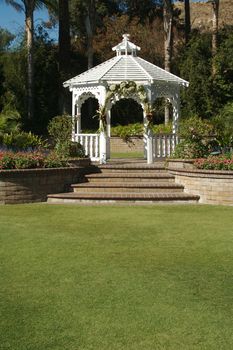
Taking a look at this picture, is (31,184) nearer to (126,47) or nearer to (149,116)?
(149,116)

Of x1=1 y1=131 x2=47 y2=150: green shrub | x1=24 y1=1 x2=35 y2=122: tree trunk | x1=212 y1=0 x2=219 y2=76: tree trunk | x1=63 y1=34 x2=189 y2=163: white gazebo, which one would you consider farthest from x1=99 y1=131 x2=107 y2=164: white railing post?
x1=212 y1=0 x2=219 y2=76: tree trunk

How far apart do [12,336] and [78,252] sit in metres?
3.13

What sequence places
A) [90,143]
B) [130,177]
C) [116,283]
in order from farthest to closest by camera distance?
1. [90,143]
2. [130,177]
3. [116,283]

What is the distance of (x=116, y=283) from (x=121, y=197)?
22.2 ft

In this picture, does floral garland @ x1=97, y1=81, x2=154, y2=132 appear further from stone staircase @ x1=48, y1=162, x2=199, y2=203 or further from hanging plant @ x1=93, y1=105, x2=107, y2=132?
stone staircase @ x1=48, y1=162, x2=199, y2=203

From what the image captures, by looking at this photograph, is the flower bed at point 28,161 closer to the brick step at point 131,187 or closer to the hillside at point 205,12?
the brick step at point 131,187

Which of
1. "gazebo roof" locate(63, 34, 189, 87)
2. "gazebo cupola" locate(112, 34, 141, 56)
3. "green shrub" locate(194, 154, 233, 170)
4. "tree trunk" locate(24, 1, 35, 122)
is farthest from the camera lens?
"tree trunk" locate(24, 1, 35, 122)

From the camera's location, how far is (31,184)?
12.9m

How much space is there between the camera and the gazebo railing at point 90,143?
16.9 metres

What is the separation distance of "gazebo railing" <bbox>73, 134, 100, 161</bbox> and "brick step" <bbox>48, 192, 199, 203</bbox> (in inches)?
153

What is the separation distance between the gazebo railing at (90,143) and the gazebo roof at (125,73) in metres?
1.75

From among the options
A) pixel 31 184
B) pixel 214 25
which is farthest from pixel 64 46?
pixel 31 184

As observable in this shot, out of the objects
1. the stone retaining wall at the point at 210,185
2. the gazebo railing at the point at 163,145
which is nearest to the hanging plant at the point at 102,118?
the gazebo railing at the point at 163,145

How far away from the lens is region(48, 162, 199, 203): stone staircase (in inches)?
504
